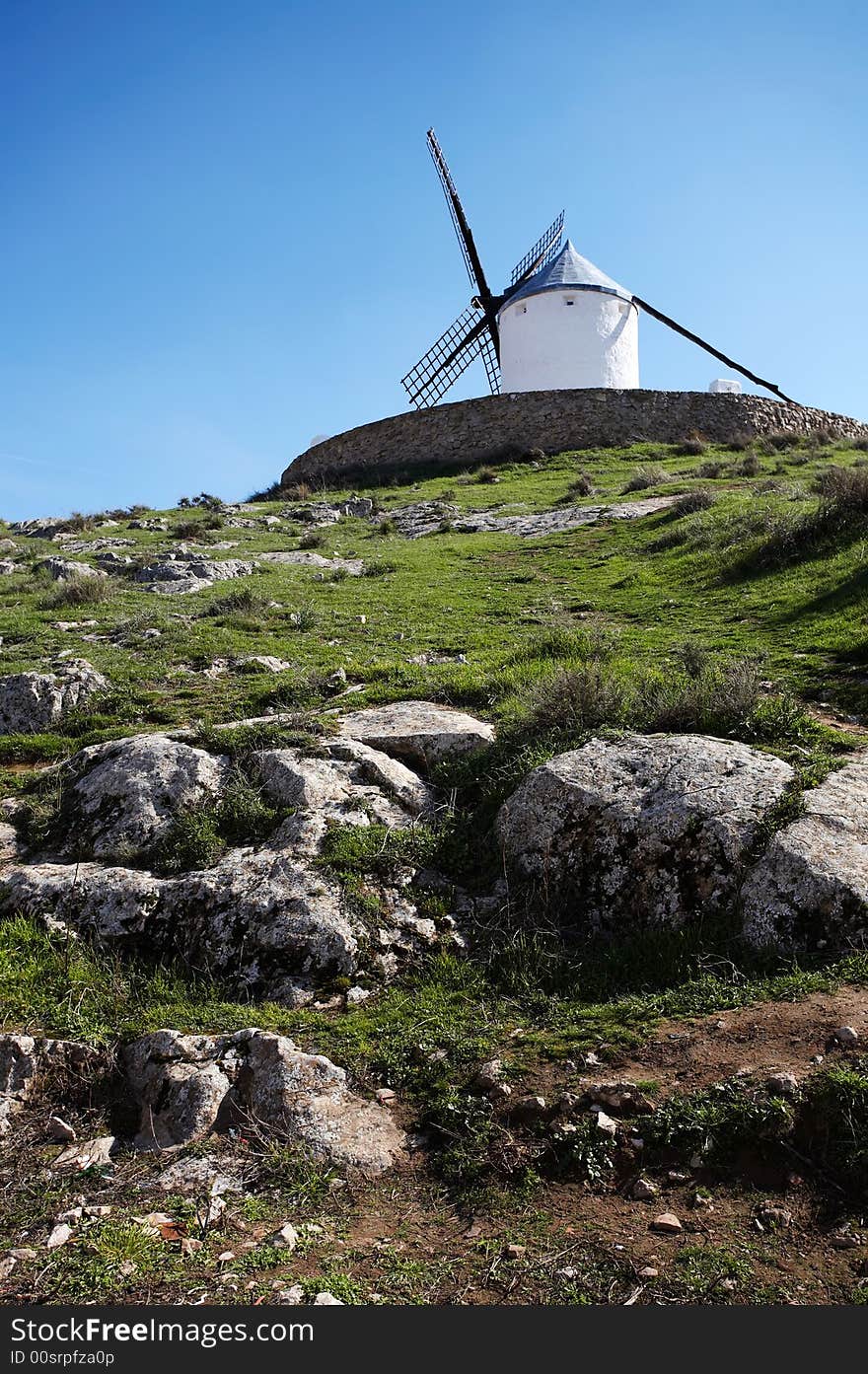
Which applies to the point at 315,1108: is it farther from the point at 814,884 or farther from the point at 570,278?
the point at 570,278

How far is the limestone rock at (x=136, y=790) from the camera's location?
23.8 feet

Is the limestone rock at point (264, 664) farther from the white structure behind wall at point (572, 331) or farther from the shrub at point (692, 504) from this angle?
the white structure behind wall at point (572, 331)

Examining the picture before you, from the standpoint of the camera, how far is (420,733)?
8.27m

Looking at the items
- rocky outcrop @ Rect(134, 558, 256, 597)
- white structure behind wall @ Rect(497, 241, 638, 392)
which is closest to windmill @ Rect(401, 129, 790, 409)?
white structure behind wall @ Rect(497, 241, 638, 392)

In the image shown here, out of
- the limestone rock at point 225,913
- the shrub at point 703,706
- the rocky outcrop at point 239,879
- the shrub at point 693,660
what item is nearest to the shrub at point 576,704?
the shrub at point 703,706

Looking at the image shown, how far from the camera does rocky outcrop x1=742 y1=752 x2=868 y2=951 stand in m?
5.52

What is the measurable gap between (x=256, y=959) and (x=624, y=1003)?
233 centimetres

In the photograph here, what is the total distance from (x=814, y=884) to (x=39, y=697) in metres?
7.57

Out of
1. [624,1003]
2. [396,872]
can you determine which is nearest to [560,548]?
[396,872]

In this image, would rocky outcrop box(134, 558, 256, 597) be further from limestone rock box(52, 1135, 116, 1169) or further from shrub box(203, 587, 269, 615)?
limestone rock box(52, 1135, 116, 1169)

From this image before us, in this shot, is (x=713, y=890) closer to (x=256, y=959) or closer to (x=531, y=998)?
(x=531, y=998)

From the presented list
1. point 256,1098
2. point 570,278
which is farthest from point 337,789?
point 570,278

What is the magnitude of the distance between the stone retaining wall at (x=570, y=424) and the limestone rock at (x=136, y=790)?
26163 mm

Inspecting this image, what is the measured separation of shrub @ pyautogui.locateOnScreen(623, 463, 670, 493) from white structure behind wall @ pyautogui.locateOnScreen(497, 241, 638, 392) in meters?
12.6
